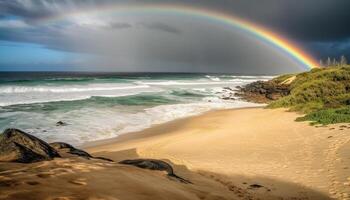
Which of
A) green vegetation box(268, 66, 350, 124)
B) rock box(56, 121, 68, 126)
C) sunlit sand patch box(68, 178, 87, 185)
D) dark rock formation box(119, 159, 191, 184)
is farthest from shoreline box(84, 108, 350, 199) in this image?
rock box(56, 121, 68, 126)

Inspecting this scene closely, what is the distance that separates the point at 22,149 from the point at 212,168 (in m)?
5.33

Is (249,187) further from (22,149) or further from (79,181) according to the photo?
(22,149)

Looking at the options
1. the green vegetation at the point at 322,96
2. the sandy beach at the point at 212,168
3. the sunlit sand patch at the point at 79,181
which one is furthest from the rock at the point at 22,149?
the green vegetation at the point at 322,96

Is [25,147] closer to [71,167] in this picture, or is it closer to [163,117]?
[71,167]

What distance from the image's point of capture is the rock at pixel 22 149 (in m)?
5.65

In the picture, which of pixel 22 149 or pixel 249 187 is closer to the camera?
pixel 22 149

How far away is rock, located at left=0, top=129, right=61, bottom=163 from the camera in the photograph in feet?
18.5

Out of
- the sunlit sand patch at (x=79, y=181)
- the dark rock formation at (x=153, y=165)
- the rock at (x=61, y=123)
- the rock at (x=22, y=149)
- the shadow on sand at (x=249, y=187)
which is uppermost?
the rock at (x=22, y=149)

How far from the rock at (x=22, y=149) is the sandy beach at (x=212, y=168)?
0.56 metres

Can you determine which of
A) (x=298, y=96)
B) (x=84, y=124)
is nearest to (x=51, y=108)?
(x=84, y=124)

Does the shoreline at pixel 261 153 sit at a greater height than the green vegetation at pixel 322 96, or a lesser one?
lesser

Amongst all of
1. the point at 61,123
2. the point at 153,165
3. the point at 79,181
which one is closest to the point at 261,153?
the point at 153,165

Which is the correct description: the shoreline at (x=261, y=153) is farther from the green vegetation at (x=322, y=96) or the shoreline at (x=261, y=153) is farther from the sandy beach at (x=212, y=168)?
the green vegetation at (x=322, y=96)

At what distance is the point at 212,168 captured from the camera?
368 inches
